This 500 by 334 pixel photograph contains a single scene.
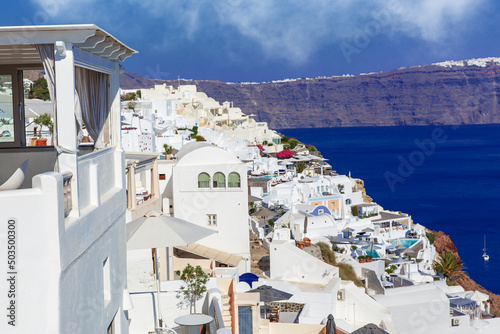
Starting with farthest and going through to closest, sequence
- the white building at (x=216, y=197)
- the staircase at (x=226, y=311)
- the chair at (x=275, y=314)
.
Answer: the white building at (x=216, y=197) → the chair at (x=275, y=314) → the staircase at (x=226, y=311)

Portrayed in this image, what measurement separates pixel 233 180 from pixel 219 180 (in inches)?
15.6

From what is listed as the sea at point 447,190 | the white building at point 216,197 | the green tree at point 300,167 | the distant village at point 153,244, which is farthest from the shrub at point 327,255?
the green tree at point 300,167

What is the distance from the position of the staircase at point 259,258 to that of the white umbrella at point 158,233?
982 cm

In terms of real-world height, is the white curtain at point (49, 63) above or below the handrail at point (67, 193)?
above

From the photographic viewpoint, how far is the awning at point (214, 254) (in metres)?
16.2

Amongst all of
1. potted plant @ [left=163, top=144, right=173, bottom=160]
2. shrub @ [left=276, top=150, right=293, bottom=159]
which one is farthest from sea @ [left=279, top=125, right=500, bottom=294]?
shrub @ [left=276, top=150, right=293, bottom=159]

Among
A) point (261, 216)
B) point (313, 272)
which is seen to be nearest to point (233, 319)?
point (313, 272)

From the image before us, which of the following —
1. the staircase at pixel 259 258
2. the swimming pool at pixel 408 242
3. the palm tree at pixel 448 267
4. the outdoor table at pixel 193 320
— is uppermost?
the outdoor table at pixel 193 320

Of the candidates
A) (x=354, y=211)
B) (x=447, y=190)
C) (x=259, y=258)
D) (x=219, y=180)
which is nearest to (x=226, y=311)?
(x=219, y=180)

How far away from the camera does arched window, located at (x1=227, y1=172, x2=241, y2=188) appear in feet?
59.3

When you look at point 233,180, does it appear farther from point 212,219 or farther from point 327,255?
point 327,255

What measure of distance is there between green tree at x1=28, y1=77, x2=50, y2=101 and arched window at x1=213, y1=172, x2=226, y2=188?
12.7 metres

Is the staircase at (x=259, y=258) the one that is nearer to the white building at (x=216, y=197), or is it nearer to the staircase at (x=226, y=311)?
the white building at (x=216, y=197)

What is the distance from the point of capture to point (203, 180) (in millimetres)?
18219
